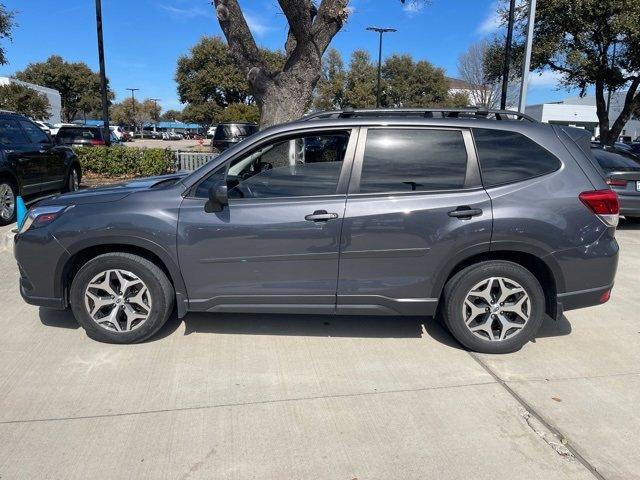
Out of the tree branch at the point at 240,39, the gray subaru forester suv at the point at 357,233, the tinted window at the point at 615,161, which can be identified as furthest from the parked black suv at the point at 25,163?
the tinted window at the point at 615,161

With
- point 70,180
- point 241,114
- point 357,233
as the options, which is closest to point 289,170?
point 357,233

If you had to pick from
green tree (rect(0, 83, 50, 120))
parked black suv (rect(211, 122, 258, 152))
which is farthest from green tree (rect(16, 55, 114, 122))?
parked black suv (rect(211, 122, 258, 152))

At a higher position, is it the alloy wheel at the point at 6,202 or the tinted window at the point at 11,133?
the tinted window at the point at 11,133

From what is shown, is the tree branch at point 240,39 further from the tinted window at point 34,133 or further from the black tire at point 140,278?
the black tire at point 140,278

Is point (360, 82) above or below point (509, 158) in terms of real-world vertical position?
above

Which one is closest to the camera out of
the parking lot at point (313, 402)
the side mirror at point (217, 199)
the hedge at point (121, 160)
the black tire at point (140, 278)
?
the parking lot at point (313, 402)

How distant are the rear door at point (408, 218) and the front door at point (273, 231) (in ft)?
0.44

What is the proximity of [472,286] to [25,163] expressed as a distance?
301 inches

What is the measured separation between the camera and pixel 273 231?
3.66m

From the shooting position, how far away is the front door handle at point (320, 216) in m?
3.63

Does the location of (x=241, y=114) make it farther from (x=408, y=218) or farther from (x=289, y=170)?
(x=408, y=218)

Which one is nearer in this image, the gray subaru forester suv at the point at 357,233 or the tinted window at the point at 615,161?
the gray subaru forester suv at the point at 357,233

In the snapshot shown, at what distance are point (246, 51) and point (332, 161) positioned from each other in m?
6.23

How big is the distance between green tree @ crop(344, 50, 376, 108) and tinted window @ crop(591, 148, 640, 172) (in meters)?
35.5
